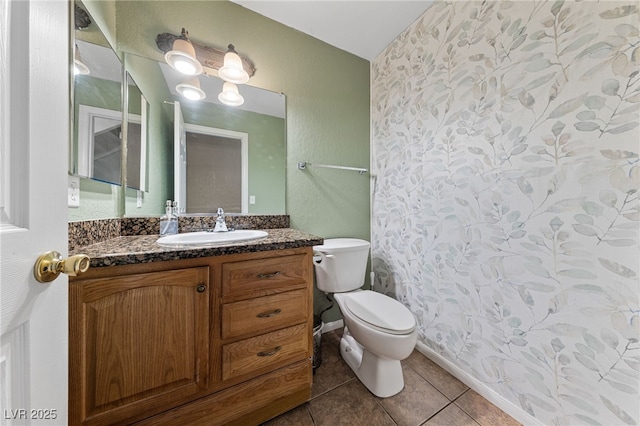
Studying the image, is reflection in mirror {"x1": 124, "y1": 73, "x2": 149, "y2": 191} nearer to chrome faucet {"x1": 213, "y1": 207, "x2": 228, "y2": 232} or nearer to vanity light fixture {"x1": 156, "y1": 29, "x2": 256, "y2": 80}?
vanity light fixture {"x1": 156, "y1": 29, "x2": 256, "y2": 80}

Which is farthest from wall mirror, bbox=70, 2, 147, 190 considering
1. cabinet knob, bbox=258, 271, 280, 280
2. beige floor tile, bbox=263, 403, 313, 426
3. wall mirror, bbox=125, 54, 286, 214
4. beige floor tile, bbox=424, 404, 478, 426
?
beige floor tile, bbox=424, 404, 478, 426

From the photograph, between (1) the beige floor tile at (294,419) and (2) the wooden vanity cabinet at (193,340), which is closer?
(2) the wooden vanity cabinet at (193,340)

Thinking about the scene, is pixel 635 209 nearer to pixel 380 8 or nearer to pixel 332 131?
pixel 332 131

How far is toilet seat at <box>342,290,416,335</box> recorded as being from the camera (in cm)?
110

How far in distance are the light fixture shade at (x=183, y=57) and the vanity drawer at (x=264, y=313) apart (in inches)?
51.7

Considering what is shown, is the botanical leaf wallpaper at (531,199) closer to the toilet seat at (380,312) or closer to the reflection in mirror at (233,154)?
the toilet seat at (380,312)

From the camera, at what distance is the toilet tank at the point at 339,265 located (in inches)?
57.2

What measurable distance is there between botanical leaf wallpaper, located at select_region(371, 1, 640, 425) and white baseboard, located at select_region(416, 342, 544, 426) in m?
0.03

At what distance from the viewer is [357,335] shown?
1.21 meters

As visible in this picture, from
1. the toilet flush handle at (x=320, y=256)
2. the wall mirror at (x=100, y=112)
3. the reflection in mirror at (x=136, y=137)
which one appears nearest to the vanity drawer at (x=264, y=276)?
the toilet flush handle at (x=320, y=256)

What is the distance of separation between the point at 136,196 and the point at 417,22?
6.94 ft

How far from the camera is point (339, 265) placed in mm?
1475

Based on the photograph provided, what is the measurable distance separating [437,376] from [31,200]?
6.04ft

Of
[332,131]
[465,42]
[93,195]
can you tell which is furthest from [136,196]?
[465,42]
